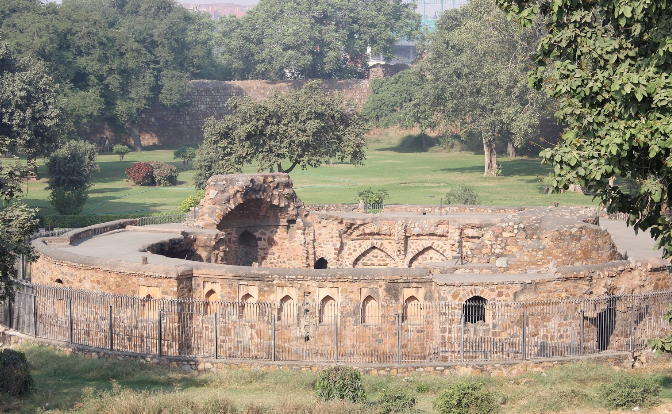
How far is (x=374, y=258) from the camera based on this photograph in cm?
3394

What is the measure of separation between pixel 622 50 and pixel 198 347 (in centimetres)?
1250

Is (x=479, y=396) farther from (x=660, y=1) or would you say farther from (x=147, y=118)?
(x=147, y=118)

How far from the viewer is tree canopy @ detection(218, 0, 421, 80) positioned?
98438 millimetres

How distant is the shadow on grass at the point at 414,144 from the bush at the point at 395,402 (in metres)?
62.2

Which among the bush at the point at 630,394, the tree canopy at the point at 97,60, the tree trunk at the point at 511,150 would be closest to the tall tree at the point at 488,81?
the tree trunk at the point at 511,150

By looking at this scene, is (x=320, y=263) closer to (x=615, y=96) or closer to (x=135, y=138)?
(x=615, y=96)

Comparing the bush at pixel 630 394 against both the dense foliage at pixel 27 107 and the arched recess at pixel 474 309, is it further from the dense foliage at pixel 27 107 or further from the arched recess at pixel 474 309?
the dense foliage at pixel 27 107

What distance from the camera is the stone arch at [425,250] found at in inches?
1291

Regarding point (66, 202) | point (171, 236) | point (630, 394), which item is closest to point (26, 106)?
point (66, 202)

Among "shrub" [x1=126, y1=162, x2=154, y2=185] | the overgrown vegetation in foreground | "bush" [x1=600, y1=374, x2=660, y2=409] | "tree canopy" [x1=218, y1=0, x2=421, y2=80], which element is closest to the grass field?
"shrub" [x1=126, y1=162, x2=154, y2=185]

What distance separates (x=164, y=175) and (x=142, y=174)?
1.34 meters

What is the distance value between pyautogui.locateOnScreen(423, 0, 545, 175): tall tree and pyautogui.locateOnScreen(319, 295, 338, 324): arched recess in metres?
29.9

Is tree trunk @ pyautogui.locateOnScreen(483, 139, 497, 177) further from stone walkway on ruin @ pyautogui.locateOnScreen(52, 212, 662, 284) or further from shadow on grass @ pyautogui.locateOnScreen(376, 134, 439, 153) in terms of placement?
stone walkway on ruin @ pyautogui.locateOnScreen(52, 212, 662, 284)

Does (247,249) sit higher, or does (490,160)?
(490,160)
